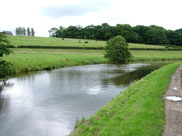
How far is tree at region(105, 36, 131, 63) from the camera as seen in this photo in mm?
58719

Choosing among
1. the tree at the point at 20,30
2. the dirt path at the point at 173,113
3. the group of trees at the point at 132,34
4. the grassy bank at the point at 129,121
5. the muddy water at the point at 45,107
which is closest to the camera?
the dirt path at the point at 173,113

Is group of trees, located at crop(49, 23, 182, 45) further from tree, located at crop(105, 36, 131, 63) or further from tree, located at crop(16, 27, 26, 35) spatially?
tree, located at crop(16, 27, 26, 35)

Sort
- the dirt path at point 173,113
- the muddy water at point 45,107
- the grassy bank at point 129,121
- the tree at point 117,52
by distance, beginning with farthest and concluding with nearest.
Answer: the tree at point 117,52 < the muddy water at point 45,107 < the grassy bank at point 129,121 < the dirt path at point 173,113

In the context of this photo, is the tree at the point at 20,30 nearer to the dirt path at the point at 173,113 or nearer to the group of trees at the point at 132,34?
the group of trees at the point at 132,34

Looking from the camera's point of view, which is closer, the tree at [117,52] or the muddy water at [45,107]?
the muddy water at [45,107]

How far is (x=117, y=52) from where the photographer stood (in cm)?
5859

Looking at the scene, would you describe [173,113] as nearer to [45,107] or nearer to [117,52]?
[45,107]

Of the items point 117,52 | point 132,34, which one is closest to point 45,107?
point 117,52

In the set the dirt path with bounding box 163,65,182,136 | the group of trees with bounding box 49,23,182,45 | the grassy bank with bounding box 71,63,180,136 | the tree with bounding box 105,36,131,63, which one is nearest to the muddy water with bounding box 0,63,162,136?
the grassy bank with bounding box 71,63,180,136

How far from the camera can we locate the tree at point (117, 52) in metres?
58.7

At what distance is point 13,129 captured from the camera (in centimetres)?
1047

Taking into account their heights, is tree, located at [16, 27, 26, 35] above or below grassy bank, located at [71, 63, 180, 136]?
above

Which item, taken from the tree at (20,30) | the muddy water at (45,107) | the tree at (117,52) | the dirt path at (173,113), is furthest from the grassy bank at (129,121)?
the tree at (20,30)

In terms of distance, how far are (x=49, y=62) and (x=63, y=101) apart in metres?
25.3
